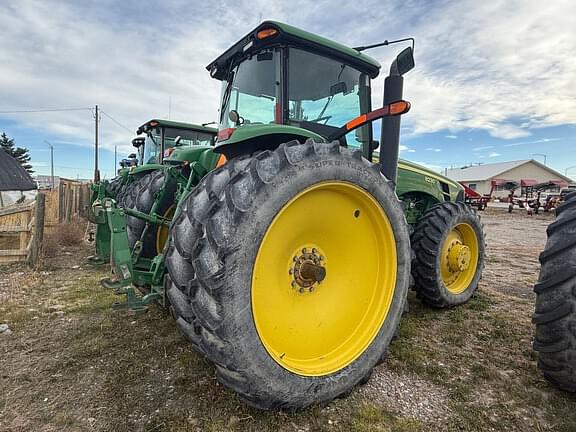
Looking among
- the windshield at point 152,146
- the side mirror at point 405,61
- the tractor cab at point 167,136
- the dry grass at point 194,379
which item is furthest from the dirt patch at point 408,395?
the windshield at point 152,146

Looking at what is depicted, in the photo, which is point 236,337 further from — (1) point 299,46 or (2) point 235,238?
(1) point 299,46

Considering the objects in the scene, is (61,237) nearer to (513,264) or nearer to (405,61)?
(405,61)

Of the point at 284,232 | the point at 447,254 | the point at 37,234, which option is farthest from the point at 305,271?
the point at 37,234

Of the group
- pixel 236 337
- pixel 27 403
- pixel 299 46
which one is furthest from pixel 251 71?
pixel 27 403

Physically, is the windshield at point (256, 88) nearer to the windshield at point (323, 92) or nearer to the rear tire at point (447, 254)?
the windshield at point (323, 92)

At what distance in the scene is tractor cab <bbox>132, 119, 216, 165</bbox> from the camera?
9203mm

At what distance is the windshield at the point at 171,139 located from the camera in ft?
30.6

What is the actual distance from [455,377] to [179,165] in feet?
9.64

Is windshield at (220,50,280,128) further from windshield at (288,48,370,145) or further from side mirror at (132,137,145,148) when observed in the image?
side mirror at (132,137,145,148)

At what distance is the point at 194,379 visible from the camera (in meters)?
2.55

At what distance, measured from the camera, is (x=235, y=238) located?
5.85ft

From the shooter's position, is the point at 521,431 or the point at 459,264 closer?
the point at 521,431

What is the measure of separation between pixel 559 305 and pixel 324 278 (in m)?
1.44

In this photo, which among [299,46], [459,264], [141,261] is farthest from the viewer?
[459,264]
